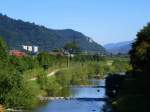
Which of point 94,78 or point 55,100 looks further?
point 94,78

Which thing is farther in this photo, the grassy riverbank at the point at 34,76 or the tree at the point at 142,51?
the tree at the point at 142,51

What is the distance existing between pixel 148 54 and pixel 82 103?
55.1 feet

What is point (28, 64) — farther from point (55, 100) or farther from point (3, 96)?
point (3, 96)

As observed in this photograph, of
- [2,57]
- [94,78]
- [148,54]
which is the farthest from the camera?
[94,78]

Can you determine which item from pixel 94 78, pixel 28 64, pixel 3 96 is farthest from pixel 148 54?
pixel 94 78

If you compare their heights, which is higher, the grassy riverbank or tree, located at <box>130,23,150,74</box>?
tree, located at <box>130,23,150,74</box>

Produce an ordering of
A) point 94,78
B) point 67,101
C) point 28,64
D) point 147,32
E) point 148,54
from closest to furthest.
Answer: point 148,54
point 147,32
point 67,101
point 28,64
point 94,78

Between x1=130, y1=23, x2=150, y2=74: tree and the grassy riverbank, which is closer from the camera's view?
the grassy riverbank

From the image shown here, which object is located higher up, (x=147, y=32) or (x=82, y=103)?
(x=147, y=32)

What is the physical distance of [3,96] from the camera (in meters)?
71.2

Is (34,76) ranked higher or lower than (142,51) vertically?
lower

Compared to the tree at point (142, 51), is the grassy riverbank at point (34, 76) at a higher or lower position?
lower

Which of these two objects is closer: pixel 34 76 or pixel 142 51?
pixel 142 51

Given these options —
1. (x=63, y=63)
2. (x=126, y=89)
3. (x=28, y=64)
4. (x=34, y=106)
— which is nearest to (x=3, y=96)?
(x=34, y=106)
